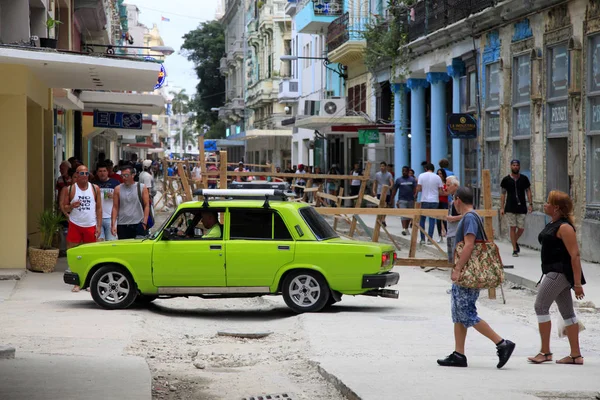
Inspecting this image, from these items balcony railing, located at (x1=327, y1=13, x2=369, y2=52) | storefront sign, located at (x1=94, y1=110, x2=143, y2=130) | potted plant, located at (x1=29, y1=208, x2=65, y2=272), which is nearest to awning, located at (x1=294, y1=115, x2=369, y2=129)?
balcony railing, located at (x1=327, y1=13, x2=369, y2=52)

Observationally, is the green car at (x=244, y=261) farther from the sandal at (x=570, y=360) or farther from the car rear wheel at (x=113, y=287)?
the sandal at (x=570, y=360)

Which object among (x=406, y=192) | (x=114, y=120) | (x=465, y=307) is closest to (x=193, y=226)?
(x=465, y=307)

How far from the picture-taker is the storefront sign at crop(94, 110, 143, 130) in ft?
107

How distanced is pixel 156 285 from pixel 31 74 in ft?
20.5

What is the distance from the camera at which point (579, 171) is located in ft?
67.7

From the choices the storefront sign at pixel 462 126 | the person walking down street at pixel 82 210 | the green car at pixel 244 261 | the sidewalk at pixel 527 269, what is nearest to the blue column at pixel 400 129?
the storefront sign at pixel 462 126

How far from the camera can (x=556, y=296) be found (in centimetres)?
973

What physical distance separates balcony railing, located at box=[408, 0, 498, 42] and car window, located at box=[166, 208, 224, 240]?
43.9 ft

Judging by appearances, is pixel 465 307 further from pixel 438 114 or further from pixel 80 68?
pixel 438 114

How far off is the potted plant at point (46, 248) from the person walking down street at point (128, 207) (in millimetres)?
2084

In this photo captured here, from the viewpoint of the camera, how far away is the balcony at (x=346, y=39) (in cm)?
4094

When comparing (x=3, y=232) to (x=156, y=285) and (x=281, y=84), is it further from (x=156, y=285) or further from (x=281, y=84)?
(x=281, y=84)

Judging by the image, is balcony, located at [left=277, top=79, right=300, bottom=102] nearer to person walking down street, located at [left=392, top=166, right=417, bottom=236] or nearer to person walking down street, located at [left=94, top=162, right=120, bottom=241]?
person walking down street, located at [left=392, top=166, right=417, bottom=236]

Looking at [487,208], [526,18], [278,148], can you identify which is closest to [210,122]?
[278,148]
